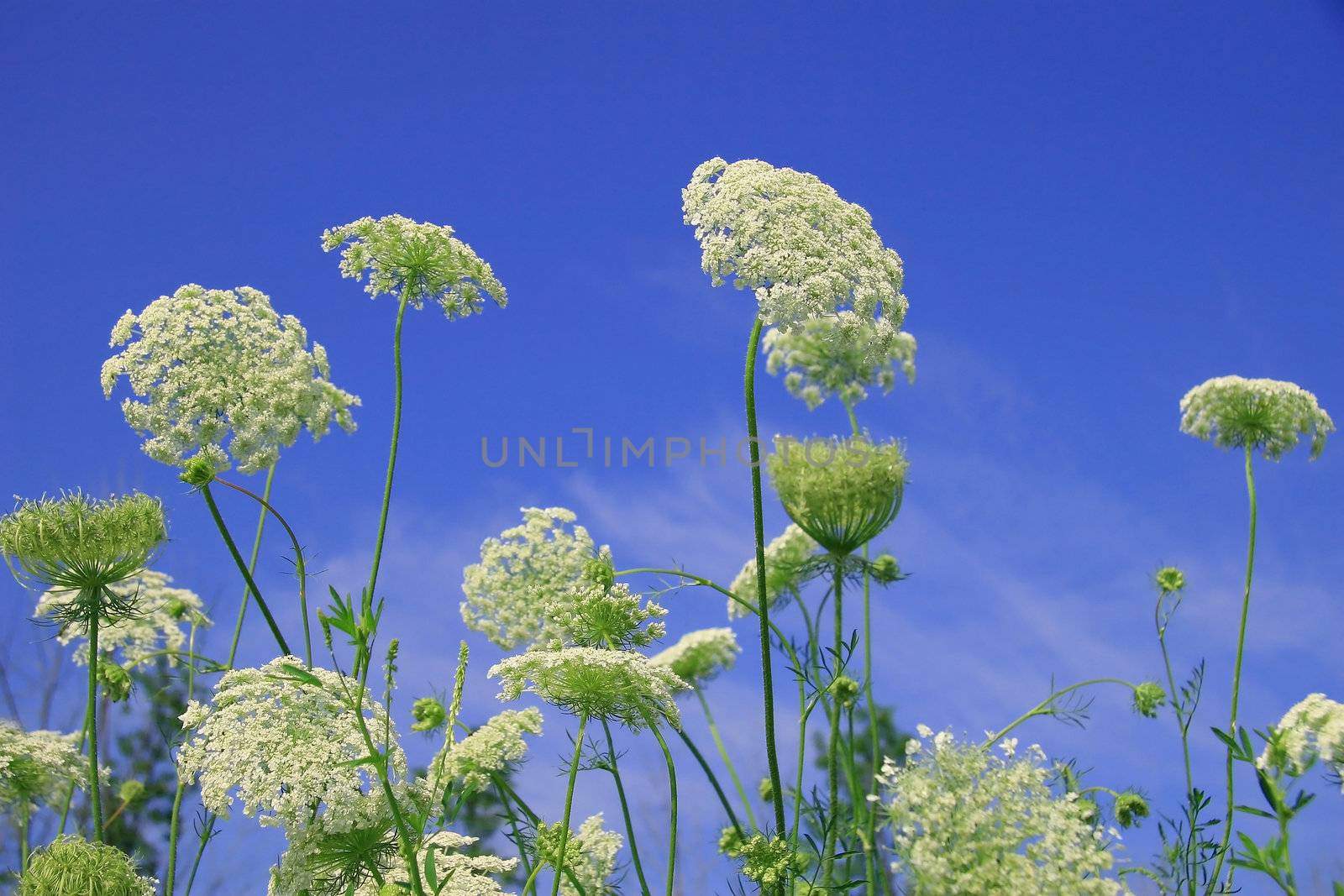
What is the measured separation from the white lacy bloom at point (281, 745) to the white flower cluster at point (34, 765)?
192 centimetres

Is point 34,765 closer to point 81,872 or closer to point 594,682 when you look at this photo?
point 81,872

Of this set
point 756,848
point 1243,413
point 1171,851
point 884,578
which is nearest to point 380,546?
point 756,848

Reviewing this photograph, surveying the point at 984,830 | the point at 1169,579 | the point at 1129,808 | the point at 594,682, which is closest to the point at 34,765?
the point at 594,682

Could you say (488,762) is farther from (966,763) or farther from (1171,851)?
(1171,851)

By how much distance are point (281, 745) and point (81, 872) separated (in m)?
1.03

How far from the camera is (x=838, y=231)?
501cm

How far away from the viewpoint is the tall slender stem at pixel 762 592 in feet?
13.5

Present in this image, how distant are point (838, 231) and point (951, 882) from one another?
9.69 ft

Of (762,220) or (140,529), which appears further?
(762,220)

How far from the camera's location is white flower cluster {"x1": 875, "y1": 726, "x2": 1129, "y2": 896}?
2990 mm

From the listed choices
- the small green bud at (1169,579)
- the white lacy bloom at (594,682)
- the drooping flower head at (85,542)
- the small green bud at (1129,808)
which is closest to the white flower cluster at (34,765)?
the drooping flower head at (85,542)

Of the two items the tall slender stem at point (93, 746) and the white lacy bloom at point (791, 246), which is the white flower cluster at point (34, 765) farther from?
the white lacy bloom at point (791, 246)

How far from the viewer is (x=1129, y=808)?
5.32 meters

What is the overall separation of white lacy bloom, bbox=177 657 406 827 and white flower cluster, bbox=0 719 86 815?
192 cm
